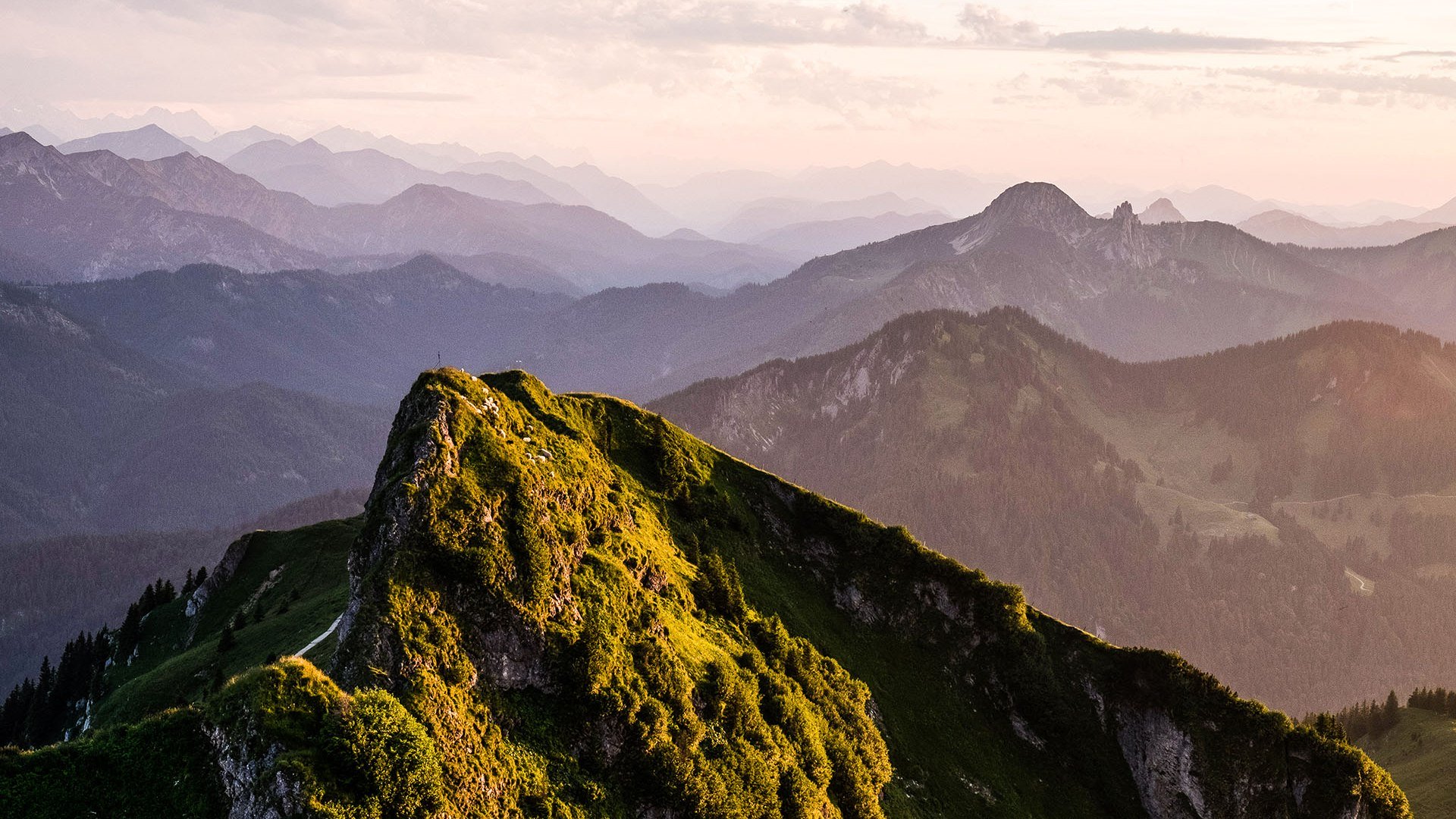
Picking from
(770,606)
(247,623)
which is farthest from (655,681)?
(247,623)

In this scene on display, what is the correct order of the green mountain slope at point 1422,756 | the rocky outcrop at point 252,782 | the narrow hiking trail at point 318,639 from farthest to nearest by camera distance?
1. the green mountain slope at point 1422,756
2. the narrow hiking trail at point 318,639
3. the rocky outcrop at point 252,782

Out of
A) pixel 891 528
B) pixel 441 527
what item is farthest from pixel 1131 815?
pixel 441 527

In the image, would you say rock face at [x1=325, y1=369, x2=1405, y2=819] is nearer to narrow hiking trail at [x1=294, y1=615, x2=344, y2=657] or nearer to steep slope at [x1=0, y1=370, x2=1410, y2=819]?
steep slope at [x1=0, y1=370, x2=1410, y2=819]

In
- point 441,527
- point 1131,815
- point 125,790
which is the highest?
point 441,527

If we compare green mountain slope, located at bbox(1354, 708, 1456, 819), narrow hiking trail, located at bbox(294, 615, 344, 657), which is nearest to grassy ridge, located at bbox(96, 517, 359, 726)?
narrow hiking trail, located at bbox(294, 615, 344, 657)

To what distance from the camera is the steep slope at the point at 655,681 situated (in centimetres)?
4541

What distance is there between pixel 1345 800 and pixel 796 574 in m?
50.8

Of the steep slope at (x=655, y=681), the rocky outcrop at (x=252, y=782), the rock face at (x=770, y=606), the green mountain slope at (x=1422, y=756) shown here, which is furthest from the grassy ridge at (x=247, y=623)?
the green mountain slope at (x=1422, y=756)

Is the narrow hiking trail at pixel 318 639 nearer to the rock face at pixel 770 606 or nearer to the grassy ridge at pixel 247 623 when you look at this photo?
the grassy ridge at pixel 247 623

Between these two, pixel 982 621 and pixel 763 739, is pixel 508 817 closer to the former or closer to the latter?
pixel 763 739

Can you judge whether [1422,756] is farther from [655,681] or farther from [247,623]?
[247,623]

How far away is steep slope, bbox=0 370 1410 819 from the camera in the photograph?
45.4 meters

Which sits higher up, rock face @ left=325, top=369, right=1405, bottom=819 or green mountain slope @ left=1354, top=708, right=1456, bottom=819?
rock face @ left=325, top=369, right=1405, bottom=819

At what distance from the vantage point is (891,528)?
9869 centimetres
